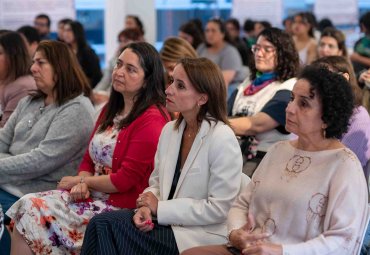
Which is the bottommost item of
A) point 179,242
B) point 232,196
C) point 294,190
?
point 179,242

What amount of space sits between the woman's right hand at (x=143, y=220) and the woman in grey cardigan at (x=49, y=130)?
89cm

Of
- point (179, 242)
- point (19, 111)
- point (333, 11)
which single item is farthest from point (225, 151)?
point (333, 11)

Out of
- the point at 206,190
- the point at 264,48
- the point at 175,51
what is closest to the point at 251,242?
the point at 206,190

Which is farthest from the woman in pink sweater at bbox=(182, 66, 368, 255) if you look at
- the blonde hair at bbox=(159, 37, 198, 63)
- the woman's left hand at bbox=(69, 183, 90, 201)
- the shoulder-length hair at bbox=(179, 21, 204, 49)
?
the shoulder-length hair at bbox=(179, 21, 204, 49)

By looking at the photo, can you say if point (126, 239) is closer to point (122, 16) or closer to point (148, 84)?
point (148, 84)

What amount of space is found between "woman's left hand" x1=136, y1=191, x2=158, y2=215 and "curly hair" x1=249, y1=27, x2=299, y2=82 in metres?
1.34

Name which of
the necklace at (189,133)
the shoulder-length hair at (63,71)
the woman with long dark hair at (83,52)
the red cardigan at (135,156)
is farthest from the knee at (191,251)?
the woman with long dark hair at (83,52)

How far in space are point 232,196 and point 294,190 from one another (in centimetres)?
45

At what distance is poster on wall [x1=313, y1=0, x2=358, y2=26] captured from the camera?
9180 millimetres

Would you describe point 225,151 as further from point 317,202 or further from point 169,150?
point 317,202

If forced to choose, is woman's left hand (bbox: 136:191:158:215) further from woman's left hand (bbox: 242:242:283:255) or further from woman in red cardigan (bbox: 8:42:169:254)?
woman's left hand (bbox: 242:242:283:255)

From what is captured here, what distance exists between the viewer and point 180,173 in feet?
9.43

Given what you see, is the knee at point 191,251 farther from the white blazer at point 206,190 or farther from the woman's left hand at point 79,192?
the woman's left hand at point 79,192

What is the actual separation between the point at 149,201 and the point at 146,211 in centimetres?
5
